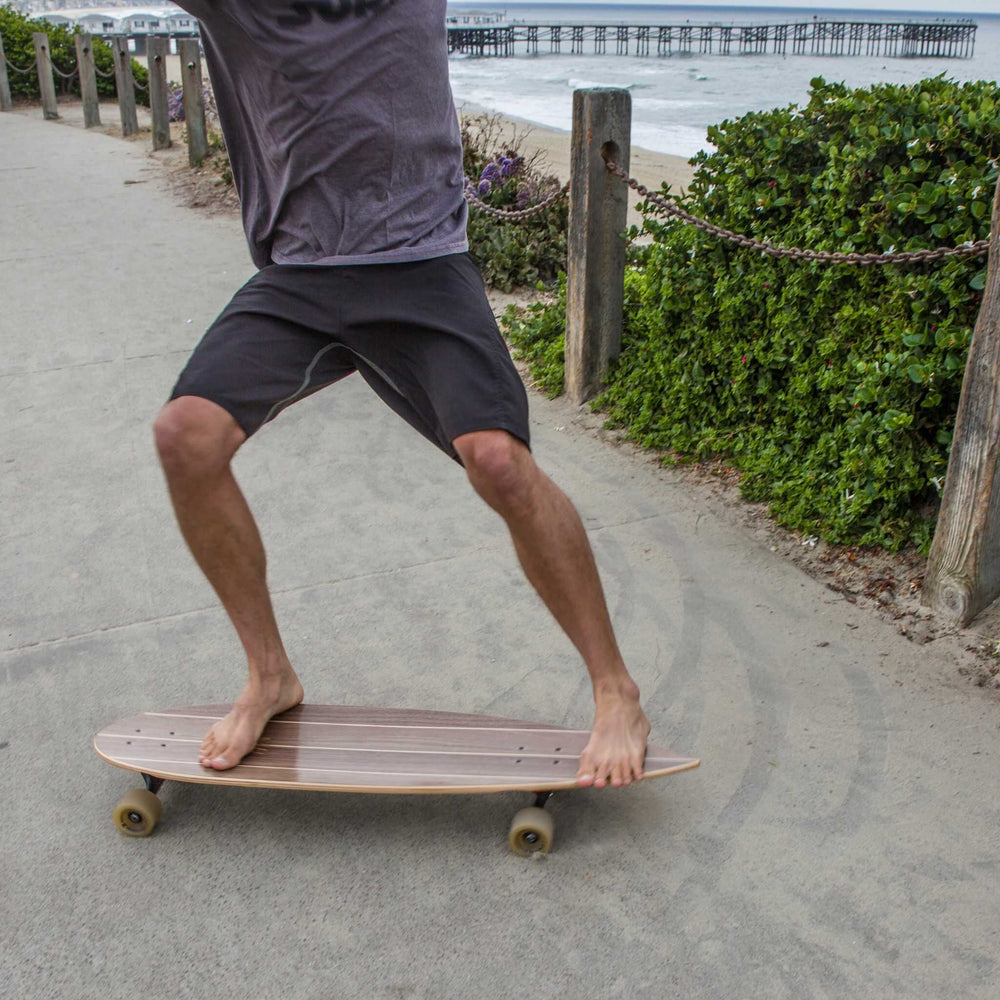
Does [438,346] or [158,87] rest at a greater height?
[158,87]

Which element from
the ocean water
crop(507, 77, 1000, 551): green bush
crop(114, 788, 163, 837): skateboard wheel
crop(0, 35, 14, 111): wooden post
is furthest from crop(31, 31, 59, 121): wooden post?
crop(114, 788, 163, 837): skateboard wheel

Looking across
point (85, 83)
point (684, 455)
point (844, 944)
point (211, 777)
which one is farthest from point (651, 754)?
point (85, 83)

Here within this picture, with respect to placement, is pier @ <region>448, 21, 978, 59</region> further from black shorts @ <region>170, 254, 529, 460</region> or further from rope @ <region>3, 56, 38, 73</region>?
black shorts @ <region>170, 254, 529, 460</region>

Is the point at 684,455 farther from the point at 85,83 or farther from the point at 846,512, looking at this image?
the point at 85,83

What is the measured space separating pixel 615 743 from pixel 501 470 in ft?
2.25

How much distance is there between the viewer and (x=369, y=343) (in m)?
2.54

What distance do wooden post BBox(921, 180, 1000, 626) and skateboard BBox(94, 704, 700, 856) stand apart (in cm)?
130

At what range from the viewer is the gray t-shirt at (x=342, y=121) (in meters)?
2.38

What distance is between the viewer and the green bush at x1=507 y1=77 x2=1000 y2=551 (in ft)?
11.0

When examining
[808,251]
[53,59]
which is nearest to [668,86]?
[53,59]

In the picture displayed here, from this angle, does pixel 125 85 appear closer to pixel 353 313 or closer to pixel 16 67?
pixel 16 67

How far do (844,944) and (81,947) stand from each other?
1.56m

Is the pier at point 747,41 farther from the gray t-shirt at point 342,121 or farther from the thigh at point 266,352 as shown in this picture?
the thigh at point 266,352

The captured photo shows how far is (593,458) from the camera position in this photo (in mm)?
4734
